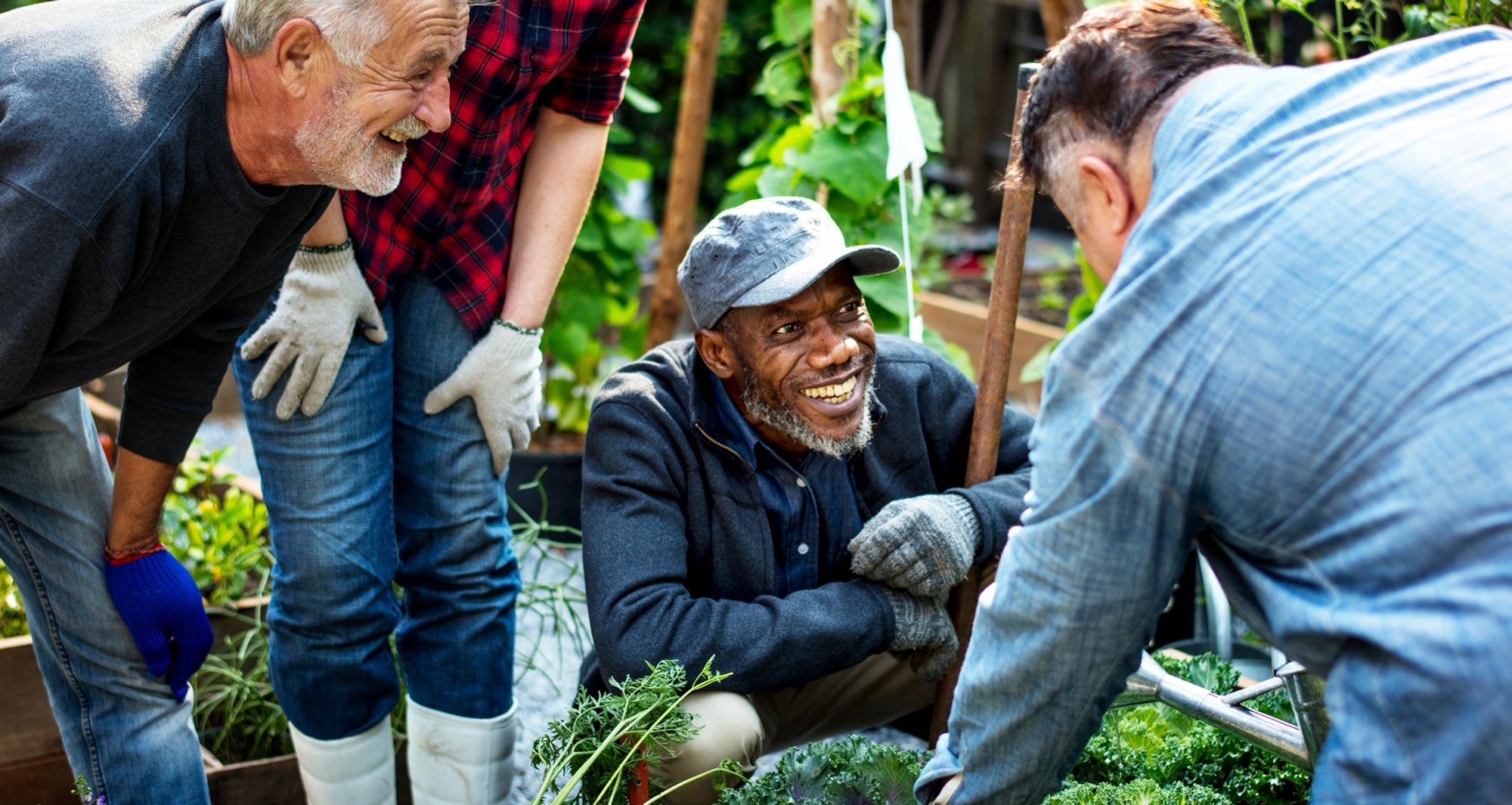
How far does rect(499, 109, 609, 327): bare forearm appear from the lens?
7.58 feet

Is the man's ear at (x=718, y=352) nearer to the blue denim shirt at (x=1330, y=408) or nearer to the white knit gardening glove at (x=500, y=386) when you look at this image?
the white knit gardening glove at (x=500, y=386)

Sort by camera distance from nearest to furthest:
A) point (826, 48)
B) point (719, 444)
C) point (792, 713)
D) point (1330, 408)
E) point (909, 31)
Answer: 1. point (1330, 408)
2. point (719, 444)
3. point (792, 713)
4. point (826, 48)
5. point (909, 31)

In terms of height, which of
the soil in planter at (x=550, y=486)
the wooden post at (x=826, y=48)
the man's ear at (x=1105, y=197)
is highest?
the man's ear at (x=1105, y=197)

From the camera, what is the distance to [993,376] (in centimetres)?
226

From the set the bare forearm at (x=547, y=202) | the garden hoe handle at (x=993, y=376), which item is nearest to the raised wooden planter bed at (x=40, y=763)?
the bare forearm at (x=547, y=202)

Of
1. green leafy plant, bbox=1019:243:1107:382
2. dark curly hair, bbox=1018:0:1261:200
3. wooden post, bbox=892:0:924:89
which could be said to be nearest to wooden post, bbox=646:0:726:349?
wooden post, bbox=892:0:924:89

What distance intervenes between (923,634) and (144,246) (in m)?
1.37

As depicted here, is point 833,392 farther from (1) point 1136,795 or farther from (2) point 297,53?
(2) point 297,53

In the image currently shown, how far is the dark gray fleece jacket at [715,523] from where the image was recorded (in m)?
2.16

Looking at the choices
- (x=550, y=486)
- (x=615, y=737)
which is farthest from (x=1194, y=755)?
(x=550, y=486)

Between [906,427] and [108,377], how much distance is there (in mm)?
3093

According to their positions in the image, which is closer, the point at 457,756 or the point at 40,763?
the point at 457,756

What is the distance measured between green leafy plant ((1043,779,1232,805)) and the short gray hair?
1456 millimetres

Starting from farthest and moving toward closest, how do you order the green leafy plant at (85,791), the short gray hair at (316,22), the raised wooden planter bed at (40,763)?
1. the raised wooden planter bed at (40,763)
2. the green leafy plant at (85,791)
3. the short gray hair at (316,22)
